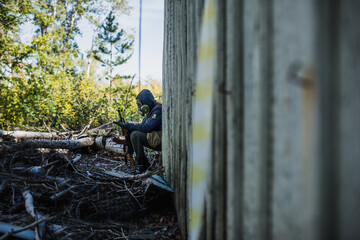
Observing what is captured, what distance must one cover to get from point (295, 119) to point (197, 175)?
1049mm

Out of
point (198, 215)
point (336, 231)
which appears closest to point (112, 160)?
point (198, 215)

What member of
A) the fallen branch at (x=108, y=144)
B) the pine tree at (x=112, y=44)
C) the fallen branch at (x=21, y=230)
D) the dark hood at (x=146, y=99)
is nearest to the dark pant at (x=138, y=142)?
the dark hood at (x=146, y=99)

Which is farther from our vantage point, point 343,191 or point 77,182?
point 77,182

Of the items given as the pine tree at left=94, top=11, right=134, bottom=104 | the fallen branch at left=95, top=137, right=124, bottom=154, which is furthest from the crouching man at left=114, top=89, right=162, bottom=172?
the pine tree at left=94, top=11, right=134, bottom=104

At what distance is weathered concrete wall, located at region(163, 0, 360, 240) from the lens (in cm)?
72

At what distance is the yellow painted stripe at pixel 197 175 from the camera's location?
1637 millimetres

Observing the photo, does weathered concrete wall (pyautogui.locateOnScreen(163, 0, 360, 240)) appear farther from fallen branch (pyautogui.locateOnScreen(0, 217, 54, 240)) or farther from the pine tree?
the pine tree

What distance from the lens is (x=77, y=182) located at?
3.62 meters

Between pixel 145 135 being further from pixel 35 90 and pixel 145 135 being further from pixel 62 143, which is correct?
pixel 35 90

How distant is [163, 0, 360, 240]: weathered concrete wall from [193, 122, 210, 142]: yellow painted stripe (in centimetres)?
35

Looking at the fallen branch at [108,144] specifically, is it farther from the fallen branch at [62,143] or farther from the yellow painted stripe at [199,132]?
the yellow painted stripe at [199,132]

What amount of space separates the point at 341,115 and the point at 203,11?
3.94 ft

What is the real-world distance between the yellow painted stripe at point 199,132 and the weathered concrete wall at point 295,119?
1.15 feet

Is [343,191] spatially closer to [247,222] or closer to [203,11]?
[247,222]
